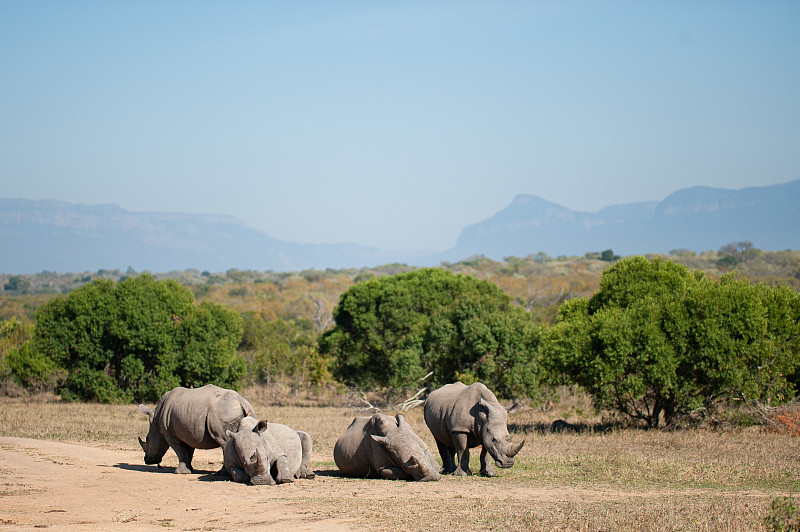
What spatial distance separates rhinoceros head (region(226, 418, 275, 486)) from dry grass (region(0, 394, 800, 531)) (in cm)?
110

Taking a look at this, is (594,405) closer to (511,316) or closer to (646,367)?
(646,367)

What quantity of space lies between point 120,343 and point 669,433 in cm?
2346

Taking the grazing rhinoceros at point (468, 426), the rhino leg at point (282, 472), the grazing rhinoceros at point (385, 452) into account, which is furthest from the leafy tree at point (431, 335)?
the rhino leg at point (282, 472)

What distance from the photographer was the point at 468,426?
14883mm

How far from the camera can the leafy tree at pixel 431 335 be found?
3008 cm

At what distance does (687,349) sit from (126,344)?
2331 centimetres

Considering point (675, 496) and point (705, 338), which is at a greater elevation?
point (705, 338)

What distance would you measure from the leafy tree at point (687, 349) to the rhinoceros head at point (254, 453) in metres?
12.0

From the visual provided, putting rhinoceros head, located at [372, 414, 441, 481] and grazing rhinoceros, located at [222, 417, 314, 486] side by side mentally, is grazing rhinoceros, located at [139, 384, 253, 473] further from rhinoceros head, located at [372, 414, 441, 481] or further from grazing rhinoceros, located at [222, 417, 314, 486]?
rhinoceros head, located at [372, 414, 441, 481]

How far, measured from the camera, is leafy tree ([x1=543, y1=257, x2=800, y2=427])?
22.3 m

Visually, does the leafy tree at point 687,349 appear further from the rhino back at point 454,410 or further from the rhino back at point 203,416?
the rhino back at point 203,416

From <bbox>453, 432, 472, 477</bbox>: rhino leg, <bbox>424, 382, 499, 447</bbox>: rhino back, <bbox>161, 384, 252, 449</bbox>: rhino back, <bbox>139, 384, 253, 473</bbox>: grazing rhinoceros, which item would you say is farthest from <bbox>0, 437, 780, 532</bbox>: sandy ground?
<bbox>424, 382, 499, 447</bbox>: rhino back

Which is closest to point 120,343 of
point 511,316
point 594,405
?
point 511,316

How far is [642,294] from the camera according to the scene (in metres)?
25.8
